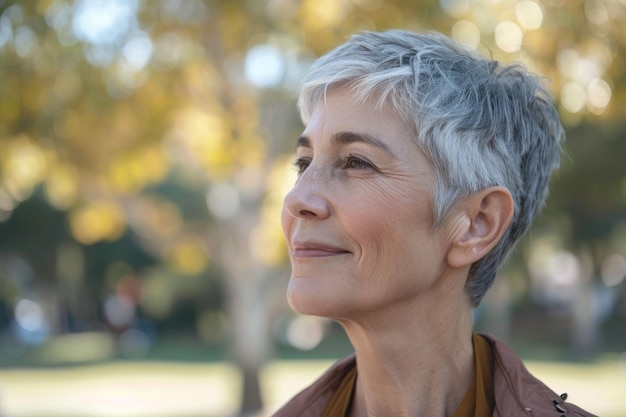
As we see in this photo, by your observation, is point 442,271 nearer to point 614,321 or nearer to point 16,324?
point 614,321

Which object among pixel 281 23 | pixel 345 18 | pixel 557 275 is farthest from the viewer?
pixel 557 275

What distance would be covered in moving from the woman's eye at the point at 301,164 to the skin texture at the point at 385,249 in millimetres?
17

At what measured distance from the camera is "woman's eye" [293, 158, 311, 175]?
2325mm

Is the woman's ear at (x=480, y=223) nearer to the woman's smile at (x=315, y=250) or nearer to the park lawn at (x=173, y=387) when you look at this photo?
the woman's smile at (x=315, y=250)

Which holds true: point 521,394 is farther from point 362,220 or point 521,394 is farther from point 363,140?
point 363,140

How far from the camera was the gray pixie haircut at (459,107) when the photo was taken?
2145mm

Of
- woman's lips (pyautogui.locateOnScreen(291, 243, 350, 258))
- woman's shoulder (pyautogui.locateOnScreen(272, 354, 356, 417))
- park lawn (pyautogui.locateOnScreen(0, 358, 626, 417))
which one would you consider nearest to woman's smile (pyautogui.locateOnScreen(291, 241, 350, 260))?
woman's lips (pyautogui.locateOnScreen(291, 243, 350, 258))

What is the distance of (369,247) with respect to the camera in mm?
2113

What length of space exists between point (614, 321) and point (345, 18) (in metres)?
29.6

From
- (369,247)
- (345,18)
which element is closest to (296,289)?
(369,247)

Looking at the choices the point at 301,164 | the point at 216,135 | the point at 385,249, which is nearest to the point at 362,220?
the point at 385,249

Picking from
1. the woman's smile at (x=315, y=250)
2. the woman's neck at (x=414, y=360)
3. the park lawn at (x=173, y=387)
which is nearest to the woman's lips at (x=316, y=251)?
the woman's smile at (x=315, y=250)

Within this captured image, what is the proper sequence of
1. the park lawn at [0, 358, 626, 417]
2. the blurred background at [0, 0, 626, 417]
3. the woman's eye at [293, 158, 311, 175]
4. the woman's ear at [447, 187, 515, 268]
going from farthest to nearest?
the park lawn at [0, 358, 626, 417] < the blurred background at [0, 0, 626, 417] < the woman's eye at [293, 158, 311, 175] < the woman's ear at [447, 187, 515, 268]

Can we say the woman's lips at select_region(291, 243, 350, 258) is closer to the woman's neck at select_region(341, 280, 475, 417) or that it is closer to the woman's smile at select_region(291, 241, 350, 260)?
the woman's smile at select_region(291, 241, 350, 260)
